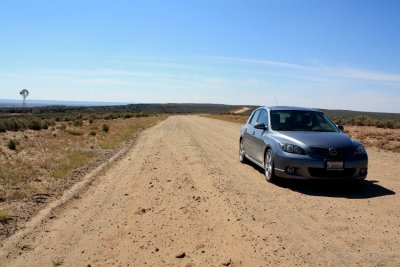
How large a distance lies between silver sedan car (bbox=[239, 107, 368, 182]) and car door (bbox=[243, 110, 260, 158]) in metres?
0.48

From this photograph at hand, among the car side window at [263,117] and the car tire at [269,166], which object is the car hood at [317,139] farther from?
the car side window at [263,117]

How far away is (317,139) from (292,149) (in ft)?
1.84

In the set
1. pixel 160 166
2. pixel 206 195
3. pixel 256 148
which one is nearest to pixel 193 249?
pixel 206 195

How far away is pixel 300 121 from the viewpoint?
10477 millimetres

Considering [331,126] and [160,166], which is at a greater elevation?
[331,126]

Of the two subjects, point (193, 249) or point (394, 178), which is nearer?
point (193, 249)

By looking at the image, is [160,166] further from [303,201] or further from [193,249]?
[193,249]

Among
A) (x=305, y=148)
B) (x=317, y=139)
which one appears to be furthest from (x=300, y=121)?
(x=305, y=148)

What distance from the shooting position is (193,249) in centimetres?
539

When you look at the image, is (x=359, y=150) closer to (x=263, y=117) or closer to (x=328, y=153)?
(x=328, y=153)

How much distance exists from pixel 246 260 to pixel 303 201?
3.19 m

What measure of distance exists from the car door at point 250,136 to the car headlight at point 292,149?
2.16 m

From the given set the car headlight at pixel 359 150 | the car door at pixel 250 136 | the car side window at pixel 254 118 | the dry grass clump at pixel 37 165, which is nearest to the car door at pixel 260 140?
the car door at pixel 250 136

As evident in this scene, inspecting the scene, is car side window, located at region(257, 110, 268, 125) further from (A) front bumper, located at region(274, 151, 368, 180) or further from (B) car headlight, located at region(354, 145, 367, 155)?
(B) car headlight, located at region(354, 145, 367, 155)
